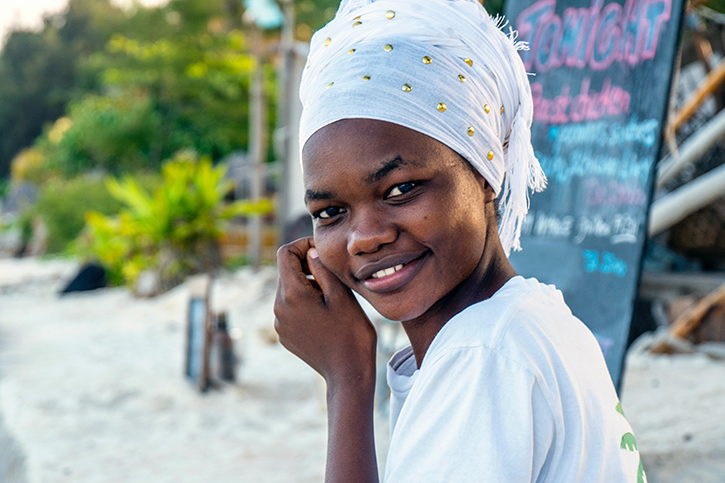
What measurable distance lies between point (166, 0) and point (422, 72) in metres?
17.3

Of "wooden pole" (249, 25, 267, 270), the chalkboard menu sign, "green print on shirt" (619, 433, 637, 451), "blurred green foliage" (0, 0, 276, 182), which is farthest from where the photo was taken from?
"blurred green foliage" (0, 0, 276, 182)

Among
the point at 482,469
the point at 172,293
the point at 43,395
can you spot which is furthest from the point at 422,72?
the point at 172,293

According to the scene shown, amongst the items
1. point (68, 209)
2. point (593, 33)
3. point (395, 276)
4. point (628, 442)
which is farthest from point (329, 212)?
point (68, 209)

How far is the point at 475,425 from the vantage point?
29.1 inches

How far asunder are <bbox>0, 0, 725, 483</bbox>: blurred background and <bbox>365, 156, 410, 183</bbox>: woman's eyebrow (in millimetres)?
2061

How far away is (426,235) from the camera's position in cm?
92

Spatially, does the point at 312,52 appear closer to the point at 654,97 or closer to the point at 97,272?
the point at 654,97

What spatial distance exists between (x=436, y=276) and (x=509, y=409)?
0.26 metres

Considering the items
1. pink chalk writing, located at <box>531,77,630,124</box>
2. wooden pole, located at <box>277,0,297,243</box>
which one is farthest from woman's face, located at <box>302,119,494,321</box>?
wooden pole, located at <box>277,0,297,243</box>

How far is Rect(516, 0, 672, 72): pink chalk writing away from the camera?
7.73ft

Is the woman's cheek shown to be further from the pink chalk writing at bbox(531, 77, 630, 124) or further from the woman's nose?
the pink chalk writing at bbox(531, 77, 630, 124)

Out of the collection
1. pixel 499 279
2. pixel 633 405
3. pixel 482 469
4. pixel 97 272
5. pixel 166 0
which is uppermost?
pixel 166 0

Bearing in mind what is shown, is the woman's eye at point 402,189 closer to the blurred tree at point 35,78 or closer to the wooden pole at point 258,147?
the wooden pole at point 258,147

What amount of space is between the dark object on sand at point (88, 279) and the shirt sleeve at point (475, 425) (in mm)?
10074
